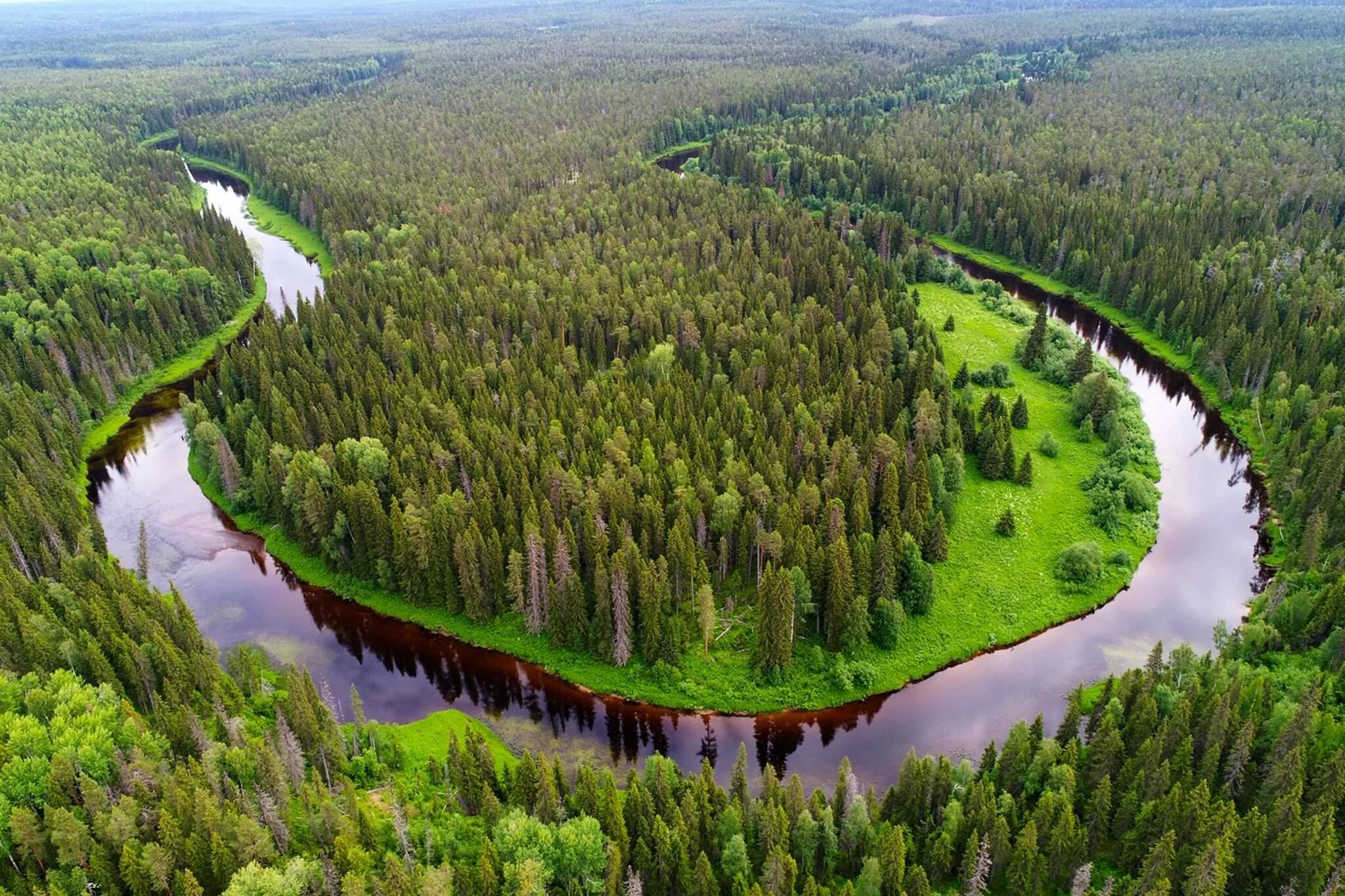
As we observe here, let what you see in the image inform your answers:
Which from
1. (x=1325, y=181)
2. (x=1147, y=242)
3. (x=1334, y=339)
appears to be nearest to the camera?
(x=1334, y=339)

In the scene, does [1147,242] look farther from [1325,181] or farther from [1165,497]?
[1165,497]

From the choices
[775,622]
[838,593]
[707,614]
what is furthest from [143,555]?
[838,593]

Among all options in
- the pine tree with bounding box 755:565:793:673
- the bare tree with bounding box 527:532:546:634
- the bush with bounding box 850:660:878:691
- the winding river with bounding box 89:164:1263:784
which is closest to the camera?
the winding river with bounding box 89:164:1263:784

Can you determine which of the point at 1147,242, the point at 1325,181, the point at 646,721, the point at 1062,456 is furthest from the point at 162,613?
the point at 1325,181

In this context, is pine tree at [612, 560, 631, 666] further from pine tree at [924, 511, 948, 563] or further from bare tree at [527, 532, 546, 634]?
pine tree at [924, 511, 948, 563]

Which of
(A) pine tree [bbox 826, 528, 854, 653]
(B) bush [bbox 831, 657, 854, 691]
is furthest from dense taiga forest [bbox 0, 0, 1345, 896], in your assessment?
(A) pine tree [bbox 826, 528, 854, 653]

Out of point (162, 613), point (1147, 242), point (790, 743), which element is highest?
point (1147, 242)

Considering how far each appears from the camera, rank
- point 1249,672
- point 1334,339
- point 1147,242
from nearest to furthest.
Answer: point 1249,672
point 1334,339
point 1147,242
